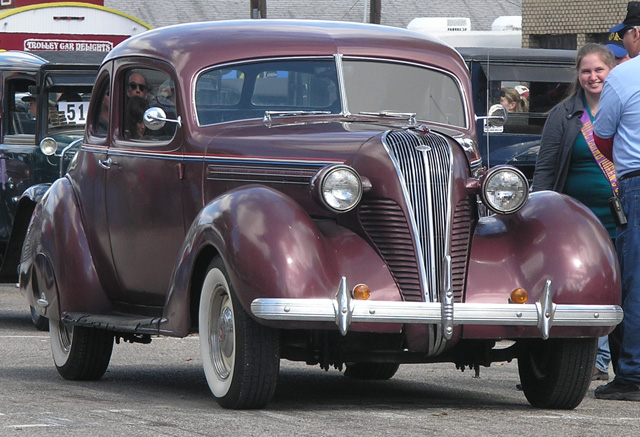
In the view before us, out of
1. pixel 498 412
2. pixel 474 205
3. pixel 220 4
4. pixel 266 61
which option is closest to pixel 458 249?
pixel 474 205

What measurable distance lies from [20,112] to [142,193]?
6.16m

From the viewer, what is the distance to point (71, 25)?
2628 cm

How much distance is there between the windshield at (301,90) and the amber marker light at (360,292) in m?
1.52

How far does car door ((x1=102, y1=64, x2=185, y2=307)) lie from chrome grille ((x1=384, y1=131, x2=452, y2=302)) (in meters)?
1.48

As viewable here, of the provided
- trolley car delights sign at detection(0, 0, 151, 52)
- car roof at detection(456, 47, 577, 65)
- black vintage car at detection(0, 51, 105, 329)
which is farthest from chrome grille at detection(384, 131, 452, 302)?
trolley car delights sign at detection(0, 0, 151, 52)

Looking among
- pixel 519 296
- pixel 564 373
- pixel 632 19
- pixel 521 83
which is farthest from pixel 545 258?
pixel 521 83

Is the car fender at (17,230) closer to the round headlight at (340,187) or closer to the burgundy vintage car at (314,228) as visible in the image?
the burgundy vintage car at (314,228)

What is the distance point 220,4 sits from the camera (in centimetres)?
4594

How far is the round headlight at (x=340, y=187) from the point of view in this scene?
6344mm

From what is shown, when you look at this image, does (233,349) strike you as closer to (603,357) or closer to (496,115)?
(496,115)

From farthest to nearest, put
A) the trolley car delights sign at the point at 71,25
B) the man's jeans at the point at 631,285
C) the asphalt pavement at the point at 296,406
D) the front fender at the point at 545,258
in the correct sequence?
the trolley car delights sign at the point at 71,25
the man's jeans at the point at 631,285
the front fender at the point at 545,258
the asphalt pavement at the point at 296,406

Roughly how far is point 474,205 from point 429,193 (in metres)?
0.33

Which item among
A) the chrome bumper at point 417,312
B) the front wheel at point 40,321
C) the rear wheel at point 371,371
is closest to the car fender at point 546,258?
the chrome bumper at point 417,312

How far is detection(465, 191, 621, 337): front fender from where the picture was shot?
6438 millimetres
